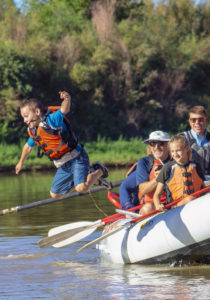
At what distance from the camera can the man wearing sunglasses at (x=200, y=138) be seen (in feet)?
26.3

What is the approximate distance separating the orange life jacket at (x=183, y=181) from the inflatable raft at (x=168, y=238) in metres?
0.21

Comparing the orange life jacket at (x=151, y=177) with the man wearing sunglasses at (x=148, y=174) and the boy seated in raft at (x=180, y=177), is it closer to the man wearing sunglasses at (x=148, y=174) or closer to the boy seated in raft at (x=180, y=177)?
the man wearing sunglasses at (x=148, y=174)

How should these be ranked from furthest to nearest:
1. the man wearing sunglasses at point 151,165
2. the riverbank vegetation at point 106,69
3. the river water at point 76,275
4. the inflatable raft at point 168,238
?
the riverbank vegetation at point 106,69 → the man wearing sunglasses at point 151,165 → the inflatable raft at point 168,238 → the river water at point 76,275

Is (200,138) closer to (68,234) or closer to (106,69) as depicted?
(68,234)

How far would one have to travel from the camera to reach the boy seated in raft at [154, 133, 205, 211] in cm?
713

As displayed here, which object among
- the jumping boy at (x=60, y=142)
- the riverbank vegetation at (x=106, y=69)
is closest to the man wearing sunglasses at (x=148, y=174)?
the jumping boy at (x=60, y=142)

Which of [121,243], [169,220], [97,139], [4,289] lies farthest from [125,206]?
[97,139]

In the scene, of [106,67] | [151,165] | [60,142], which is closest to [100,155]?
[106,67]

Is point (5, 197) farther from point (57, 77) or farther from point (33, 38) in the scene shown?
point (33, 38)

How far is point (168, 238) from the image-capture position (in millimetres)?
7172

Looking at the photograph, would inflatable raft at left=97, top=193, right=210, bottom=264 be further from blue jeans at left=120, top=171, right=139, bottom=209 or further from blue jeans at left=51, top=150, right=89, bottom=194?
blue jeans at left=51, top=150, right=89, bottom=194

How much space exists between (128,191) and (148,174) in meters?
0.46

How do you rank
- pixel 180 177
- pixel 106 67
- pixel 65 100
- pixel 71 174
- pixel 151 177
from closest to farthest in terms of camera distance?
pixel 180 177, pixel 65 100, pixel 151 177, pixel 71 174, pixel 106 67

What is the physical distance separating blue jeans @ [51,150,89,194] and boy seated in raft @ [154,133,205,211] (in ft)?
4.28
